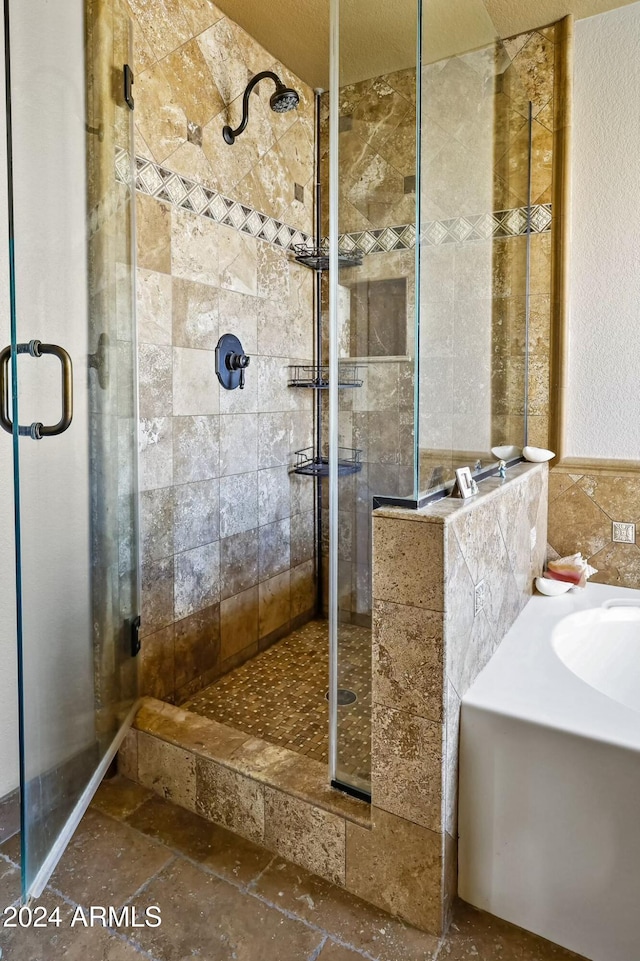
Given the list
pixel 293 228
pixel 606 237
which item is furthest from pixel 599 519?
pixel 293 228

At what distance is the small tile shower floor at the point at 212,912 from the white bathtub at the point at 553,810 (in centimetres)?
9

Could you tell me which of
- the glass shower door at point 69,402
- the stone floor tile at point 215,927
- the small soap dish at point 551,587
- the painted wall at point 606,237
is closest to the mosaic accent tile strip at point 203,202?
the glass shower door at point 69,402

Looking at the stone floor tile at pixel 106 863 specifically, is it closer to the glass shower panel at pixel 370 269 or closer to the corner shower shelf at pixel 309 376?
the glass shower panel at pixel 370 269

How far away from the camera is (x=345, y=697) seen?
1485 millimetres

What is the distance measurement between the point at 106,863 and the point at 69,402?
3.94 feet

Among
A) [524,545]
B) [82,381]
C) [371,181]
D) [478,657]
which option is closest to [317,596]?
[524,545]

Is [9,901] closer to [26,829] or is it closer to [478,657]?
[26,829]

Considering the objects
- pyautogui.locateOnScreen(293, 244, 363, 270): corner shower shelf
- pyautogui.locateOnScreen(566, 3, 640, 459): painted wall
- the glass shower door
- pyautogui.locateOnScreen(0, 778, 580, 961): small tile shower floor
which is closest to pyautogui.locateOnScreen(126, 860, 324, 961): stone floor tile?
pyautogui.locateOnScreen(0, 778, 580, 961): small tile shower floor

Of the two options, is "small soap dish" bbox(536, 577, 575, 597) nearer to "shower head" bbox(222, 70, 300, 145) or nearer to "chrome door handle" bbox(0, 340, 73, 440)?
"chrome door handle" bbox(0, 340, 73, 440)

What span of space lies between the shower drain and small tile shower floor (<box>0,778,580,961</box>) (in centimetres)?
45

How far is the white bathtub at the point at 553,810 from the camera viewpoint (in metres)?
1.21

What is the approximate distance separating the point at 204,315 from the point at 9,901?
1.89 meters

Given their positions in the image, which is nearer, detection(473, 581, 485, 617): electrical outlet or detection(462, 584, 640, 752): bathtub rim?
detection(462, 584, 640, 752): bathtub rim

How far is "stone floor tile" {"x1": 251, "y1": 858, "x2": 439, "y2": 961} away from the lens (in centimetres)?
130
